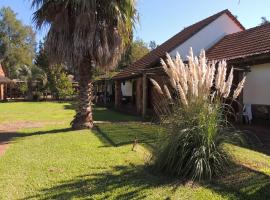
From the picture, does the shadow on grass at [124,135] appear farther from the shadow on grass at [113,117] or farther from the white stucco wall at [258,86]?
the white stucco wall at [258,86]

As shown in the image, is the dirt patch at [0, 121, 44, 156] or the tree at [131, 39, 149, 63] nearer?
the dirt patch at [0, 121, 44, 156]

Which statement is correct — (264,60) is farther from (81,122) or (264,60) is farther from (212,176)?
(212,176)

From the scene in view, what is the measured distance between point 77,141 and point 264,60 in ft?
24.6

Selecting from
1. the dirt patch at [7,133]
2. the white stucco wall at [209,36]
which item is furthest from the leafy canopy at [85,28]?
the white stucco wall at [209,36]

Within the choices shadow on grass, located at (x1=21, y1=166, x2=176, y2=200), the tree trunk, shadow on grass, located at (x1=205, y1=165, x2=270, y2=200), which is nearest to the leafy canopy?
the tree trunk

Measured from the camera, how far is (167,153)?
693 centimetres

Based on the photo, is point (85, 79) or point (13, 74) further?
point (13, 74)

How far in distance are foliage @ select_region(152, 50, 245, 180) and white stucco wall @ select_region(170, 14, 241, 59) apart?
16.4 m

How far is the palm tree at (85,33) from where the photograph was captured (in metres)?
14.4

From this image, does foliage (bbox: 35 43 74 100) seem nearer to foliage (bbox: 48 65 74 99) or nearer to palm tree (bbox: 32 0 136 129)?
Result: foliage (bbox: 48 65 74 99)

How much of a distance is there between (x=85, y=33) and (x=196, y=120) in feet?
29.0

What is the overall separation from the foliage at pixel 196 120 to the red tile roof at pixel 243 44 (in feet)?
30.4

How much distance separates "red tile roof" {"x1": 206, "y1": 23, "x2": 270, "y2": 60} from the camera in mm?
16553

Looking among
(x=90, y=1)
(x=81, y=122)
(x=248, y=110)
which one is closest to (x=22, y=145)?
(x=81, y=122)
